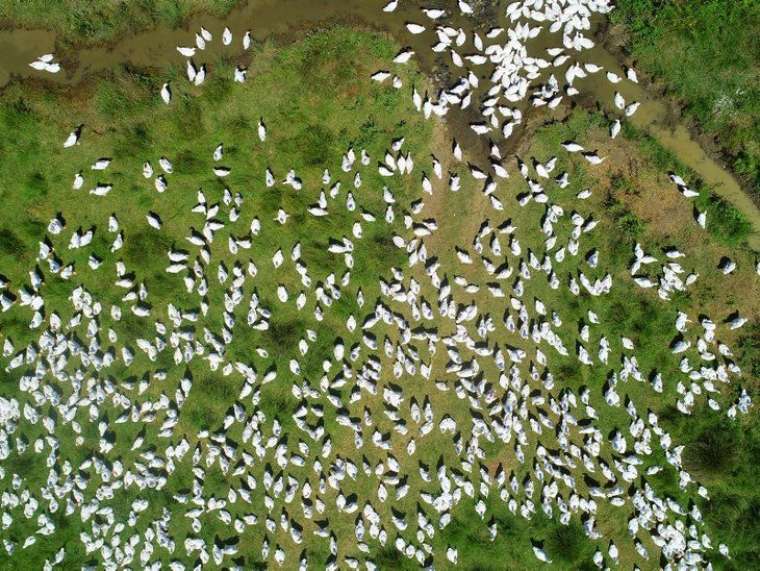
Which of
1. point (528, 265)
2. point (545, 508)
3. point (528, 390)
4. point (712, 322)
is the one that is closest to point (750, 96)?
point (712, 322)

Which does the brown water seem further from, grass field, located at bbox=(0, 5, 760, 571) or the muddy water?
grass field, located at bbox=(0, 5, 760, 571)

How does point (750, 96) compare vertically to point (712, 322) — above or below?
above

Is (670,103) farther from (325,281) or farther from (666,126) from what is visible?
(325,281)

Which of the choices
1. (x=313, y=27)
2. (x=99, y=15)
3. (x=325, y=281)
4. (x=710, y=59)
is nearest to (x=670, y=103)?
(x=710, y=59)

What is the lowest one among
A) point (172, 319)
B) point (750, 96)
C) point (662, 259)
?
point (172, 319)

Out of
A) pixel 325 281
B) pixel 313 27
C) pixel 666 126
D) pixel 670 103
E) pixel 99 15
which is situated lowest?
pixel 325 281

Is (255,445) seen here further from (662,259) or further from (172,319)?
(662,259)
